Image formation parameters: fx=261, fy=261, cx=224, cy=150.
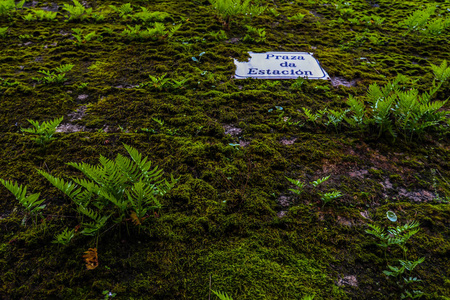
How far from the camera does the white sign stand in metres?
3.41

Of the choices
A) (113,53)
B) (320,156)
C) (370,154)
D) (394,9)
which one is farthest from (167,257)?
(394,9)

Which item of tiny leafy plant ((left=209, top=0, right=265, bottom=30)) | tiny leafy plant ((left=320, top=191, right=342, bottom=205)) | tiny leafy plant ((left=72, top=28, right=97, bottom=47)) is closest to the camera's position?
tiny leafy plant ((left=320, top=191, right=342, bottom=205))

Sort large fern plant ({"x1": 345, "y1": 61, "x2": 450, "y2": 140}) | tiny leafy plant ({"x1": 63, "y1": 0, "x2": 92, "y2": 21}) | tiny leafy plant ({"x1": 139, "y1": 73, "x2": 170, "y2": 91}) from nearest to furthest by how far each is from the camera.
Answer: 1. large fern plant ({"x1": 345, "y1": 61, "x2": 450, "y2": 140})
2. tiny leafy plant ({"x1": 139, "y1": 73, "x2": 170, "y2": 91})
3. tiny leafy plant ({"x1": 63, "y1": 0, "x2": 92, "y2": 21})

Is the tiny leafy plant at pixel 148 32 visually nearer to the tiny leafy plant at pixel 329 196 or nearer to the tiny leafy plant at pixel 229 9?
the tiny leafy plant at pixel 229 9

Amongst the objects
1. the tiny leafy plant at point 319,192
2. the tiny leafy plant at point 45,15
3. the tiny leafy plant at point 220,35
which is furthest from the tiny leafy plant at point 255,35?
the tiny leafy plant at point 45,15

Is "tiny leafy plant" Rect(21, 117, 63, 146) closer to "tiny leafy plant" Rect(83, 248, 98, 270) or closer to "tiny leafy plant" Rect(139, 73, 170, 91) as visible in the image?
"tiny leafy plant" Rect(139, 73, 170, 91)

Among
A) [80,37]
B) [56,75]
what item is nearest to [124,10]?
[80,37]

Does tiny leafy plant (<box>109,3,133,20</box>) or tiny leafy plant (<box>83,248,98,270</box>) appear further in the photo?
tiny leafy plant (<box>109,3,133,20</box>)

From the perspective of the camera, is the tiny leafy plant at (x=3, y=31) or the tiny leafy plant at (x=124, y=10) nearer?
the tiny leafy plant at (x=3, y=31)

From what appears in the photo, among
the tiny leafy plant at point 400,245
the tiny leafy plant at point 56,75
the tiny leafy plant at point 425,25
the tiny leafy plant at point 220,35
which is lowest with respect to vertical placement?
the tiny leafy plant at point 400,245

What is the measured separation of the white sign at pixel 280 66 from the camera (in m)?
3.41

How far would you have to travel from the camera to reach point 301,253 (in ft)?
5.56

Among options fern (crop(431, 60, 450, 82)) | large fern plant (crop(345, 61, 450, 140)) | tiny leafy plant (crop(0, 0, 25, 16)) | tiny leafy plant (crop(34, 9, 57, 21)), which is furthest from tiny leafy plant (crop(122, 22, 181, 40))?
fern (crop(431, 60, 450, 82))

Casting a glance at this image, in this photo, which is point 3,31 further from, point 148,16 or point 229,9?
point 229,9
